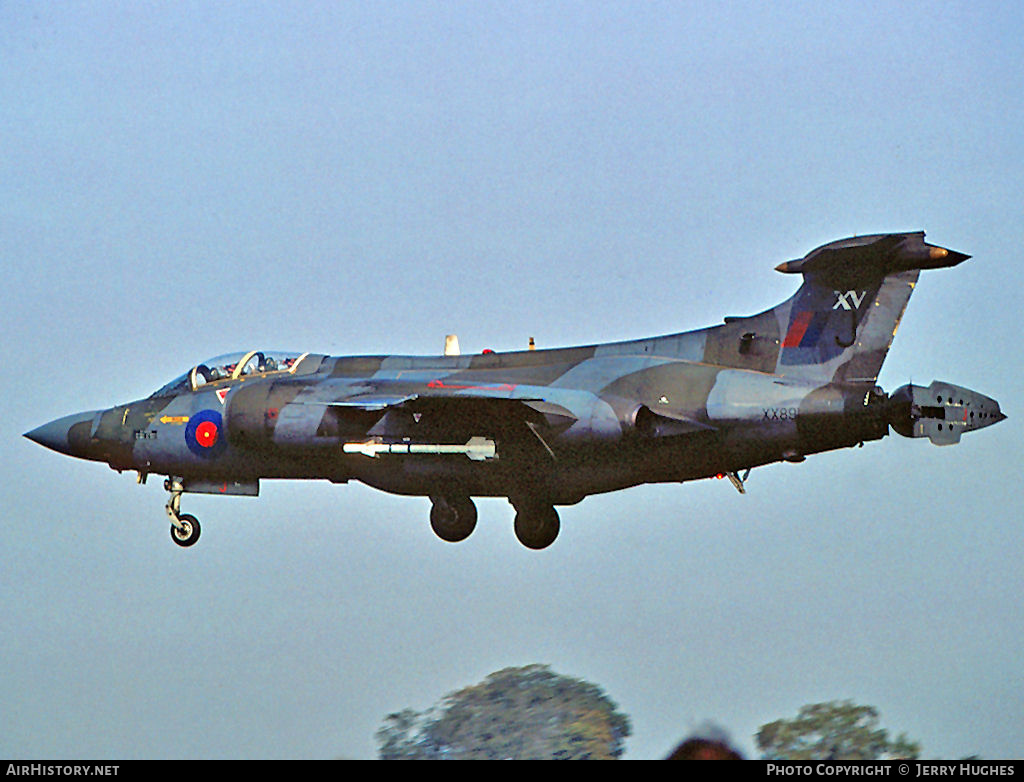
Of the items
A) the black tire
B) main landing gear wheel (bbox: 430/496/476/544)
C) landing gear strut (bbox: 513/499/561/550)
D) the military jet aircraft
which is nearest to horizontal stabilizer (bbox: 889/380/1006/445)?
the military jet aircraft

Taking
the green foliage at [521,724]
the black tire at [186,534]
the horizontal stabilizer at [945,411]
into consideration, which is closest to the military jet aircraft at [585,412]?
the horizontal stabilizer at [945,411]

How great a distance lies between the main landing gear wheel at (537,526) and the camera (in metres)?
24.9

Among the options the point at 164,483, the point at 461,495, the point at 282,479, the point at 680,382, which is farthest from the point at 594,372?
the point at 164,483

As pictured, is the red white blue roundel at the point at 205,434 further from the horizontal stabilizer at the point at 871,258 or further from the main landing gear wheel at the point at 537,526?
the horizontal stabilizer at the point at 871,258

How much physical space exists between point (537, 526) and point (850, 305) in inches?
254

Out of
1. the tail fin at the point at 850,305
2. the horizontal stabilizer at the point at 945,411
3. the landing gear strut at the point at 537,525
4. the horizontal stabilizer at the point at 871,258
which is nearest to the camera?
the horizontal stabilizer at the point at 945,411

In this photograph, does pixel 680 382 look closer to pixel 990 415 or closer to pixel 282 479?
pixel 990 415

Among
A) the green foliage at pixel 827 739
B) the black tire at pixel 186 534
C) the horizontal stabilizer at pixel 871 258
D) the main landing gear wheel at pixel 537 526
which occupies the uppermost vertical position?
the horizontal stabilizer at pixel 871 258

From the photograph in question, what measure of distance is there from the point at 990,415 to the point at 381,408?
27.6 ft

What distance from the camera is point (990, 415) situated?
2055cm

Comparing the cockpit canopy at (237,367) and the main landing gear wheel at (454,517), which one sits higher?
the cockpit canopy at (237,367)

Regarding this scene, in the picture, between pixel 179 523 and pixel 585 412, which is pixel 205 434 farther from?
pixel 585 412

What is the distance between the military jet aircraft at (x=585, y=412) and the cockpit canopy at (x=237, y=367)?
1.36ft

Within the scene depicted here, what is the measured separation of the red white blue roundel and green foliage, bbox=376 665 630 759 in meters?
5.83
